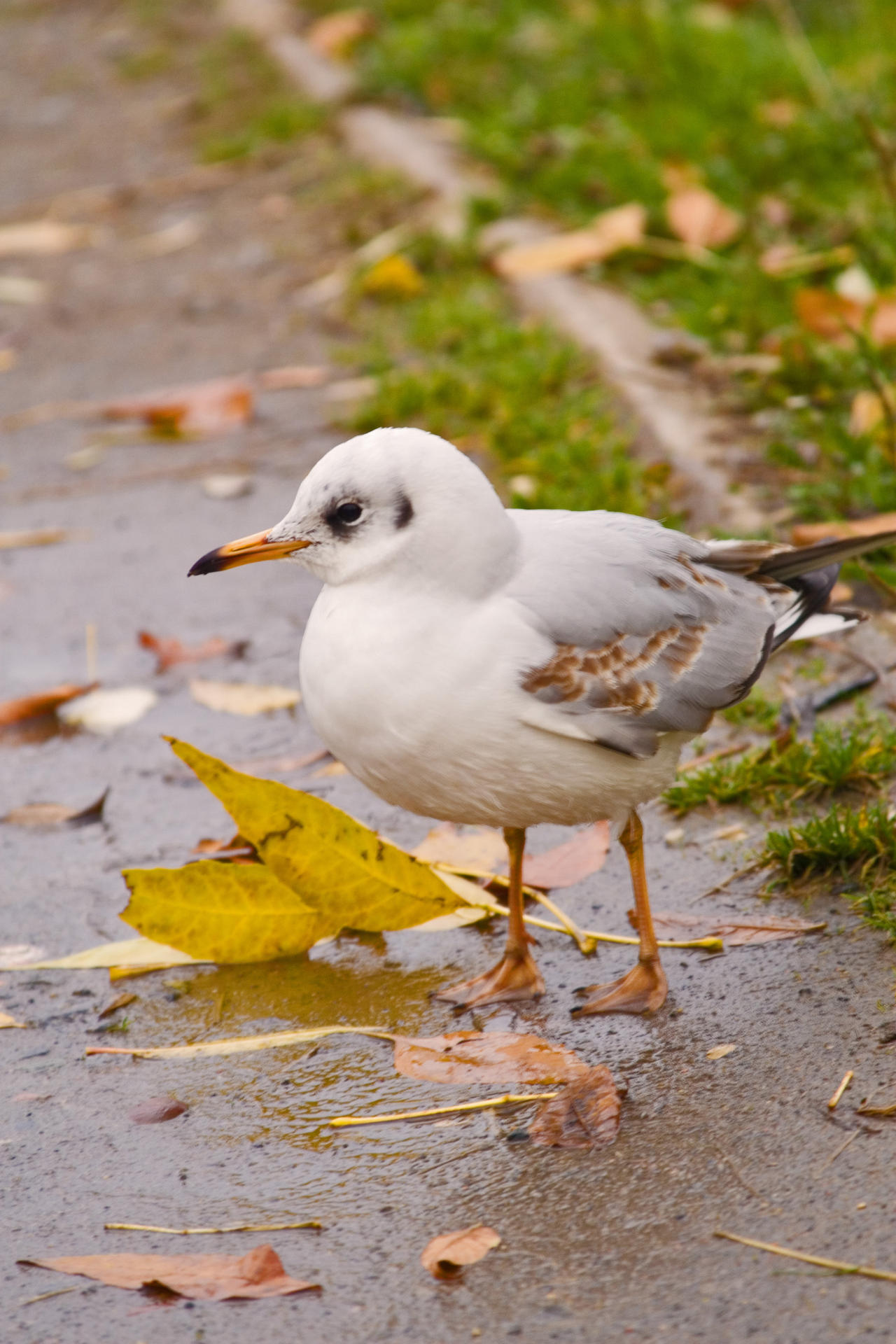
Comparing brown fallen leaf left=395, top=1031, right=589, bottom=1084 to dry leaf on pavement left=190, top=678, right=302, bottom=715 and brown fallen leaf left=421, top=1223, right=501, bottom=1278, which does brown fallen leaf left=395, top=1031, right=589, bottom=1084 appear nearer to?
brown fallen leaf left=421, top=1223, right=501, bottom=1278

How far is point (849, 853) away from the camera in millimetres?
3205

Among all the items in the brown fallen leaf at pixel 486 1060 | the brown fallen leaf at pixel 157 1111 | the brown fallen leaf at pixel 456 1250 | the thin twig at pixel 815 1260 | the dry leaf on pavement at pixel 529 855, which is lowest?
the dry leaf on pavement at pixel 529 855

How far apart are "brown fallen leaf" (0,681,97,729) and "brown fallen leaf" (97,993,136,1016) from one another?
1319 millimetres

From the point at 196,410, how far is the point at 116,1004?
132 inches

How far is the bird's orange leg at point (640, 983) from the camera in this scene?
293cm

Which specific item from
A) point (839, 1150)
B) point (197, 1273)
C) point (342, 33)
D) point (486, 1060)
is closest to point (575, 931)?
point (486, 1060)

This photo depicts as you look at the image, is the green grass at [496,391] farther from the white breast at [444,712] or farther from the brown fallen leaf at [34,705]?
the white breast at [444,712]

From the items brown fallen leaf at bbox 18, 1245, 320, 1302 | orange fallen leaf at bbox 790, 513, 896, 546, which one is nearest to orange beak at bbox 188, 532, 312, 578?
brown fallen leaf at bbox 18, 1245, 320, 1302

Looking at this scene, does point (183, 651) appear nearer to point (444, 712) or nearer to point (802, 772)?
point (802, 772)

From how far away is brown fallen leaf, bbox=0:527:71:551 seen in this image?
5324 millimetres

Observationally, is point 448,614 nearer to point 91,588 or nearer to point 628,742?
point 628,742

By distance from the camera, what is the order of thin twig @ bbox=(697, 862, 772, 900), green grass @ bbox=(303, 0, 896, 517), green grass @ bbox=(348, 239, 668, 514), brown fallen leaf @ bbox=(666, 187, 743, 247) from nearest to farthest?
thin twig @ bbox=(697, 862, 772, 900) < green grass @ bbox=(348, 239, 668, 514) < green grass @ bbox=(303, 0, 896, 517) < brown fallen leaf @ bbox=(666, 187, 743, 247)

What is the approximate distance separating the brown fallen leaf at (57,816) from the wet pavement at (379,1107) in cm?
3

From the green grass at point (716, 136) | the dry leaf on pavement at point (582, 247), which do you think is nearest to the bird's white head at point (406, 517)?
the green grass at point (716, 136)
